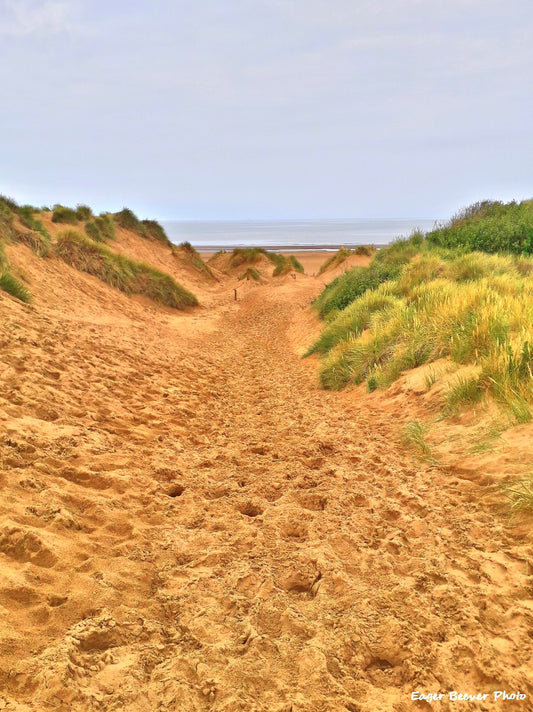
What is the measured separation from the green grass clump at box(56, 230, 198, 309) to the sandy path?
917cm

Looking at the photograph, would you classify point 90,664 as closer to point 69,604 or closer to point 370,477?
point 69,604

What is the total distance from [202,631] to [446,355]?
464 cm

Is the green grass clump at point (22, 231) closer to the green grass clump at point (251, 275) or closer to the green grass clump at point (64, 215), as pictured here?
the green grass clump at point (64, 215)

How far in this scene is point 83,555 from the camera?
2.57 meters

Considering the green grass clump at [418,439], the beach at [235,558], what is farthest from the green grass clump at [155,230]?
the green grass clump at [418,439]

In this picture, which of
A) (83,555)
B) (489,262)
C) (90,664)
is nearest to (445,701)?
(90,664)

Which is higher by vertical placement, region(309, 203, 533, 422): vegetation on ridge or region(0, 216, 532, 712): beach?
region(309, 203, 533, 422): vegetation on ridge

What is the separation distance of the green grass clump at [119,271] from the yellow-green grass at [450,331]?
25.2 feet

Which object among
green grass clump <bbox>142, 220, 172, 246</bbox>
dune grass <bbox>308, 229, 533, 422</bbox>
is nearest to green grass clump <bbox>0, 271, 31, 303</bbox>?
dune grass <bbox>308, 229, 533, 422</bbox>

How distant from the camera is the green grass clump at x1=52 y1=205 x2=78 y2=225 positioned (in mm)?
17312

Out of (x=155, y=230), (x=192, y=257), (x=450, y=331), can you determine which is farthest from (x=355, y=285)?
(x=155, y=230)

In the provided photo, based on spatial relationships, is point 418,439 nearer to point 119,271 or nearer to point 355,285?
point 355,285

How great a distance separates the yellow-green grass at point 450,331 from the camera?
14.1 ft

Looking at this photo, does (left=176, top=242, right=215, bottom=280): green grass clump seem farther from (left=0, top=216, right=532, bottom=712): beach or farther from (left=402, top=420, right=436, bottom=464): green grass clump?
(left=402, top=420, right=436, bottom=464): green grass clump
